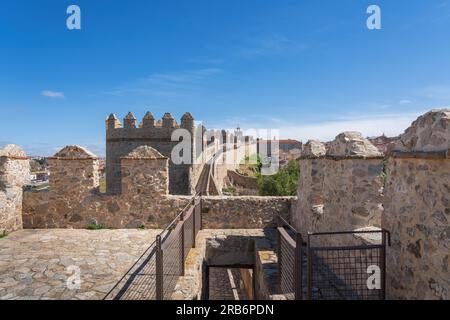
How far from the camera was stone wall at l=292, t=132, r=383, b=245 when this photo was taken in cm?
492

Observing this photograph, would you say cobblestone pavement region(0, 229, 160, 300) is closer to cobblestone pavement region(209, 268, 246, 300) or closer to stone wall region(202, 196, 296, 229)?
stone wall region(202, 196, 296, 229)

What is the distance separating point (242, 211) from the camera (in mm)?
8539

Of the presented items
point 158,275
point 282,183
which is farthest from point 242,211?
point 282,183

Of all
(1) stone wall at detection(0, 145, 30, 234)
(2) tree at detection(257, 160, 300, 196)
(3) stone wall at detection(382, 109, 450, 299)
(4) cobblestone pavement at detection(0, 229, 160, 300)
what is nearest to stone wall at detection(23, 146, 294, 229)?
(1) stone wall at detection(0, 145, 30, 234)

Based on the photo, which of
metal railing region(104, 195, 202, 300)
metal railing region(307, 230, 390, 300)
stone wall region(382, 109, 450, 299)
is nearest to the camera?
stone wall region(382, 109, 450, 299)

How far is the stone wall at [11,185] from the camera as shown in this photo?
748 cm

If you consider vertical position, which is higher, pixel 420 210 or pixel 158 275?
pixel 420 210

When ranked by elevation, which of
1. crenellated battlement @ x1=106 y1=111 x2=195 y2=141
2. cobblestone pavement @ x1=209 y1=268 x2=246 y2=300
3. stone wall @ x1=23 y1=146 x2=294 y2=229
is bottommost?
cobblestone pavement @ x1=209 y1=268 x2=246 y2=300

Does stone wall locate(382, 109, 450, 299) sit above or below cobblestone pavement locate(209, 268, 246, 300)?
above

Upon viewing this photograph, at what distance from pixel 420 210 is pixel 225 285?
12.2 meters

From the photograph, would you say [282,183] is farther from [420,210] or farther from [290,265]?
[420,210]

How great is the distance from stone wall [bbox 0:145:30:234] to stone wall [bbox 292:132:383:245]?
23.7 ft

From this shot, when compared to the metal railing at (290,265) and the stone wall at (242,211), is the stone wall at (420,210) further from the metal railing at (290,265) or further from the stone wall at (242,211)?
the stone wall at (242,211)
